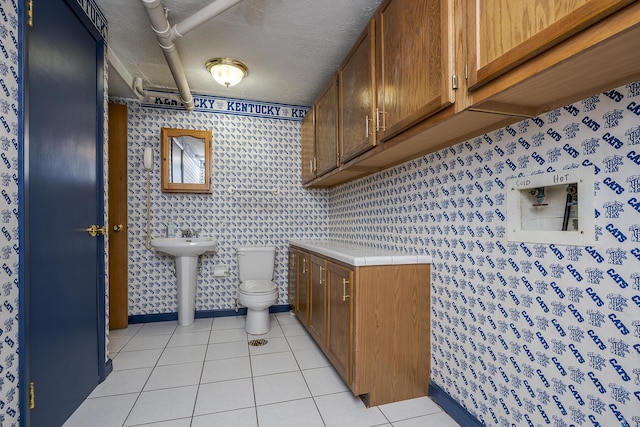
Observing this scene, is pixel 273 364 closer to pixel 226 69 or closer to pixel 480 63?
pixel 480 63

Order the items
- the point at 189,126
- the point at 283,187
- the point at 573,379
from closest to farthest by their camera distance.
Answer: the point at 573,379 → the point at 189,126 → the point at 283,187

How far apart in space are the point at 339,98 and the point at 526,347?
1938 mm

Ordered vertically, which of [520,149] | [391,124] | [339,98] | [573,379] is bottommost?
[573,379]

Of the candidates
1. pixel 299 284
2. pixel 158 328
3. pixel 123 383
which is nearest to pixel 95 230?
pixel 123 383

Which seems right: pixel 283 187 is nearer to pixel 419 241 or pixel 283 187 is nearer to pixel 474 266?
pixel 419 241

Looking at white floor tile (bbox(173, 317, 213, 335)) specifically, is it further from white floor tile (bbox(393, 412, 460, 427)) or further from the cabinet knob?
white floor tile (bbox(393, 412, 460, 427))

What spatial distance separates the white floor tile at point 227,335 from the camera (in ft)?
8.79

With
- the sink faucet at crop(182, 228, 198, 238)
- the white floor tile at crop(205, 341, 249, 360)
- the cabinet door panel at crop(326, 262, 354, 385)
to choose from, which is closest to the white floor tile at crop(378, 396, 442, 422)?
the cabinet door panel at crop(326, 262, 354, 385)

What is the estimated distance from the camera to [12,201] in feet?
4.09

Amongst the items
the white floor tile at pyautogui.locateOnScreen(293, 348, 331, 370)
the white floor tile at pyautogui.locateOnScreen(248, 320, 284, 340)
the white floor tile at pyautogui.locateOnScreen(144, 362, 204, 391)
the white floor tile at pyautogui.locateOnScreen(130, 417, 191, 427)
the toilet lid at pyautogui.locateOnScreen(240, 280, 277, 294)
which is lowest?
the white floor tile at pyautogui.locateOnScreen(248, 320, 284, 340)

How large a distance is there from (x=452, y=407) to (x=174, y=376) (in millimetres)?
1772

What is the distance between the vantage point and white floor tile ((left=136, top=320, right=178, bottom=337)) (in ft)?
9.34

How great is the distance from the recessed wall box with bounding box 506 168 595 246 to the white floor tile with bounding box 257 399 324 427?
52.4 inches

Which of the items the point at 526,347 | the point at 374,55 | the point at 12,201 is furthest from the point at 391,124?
the point at 12,201
